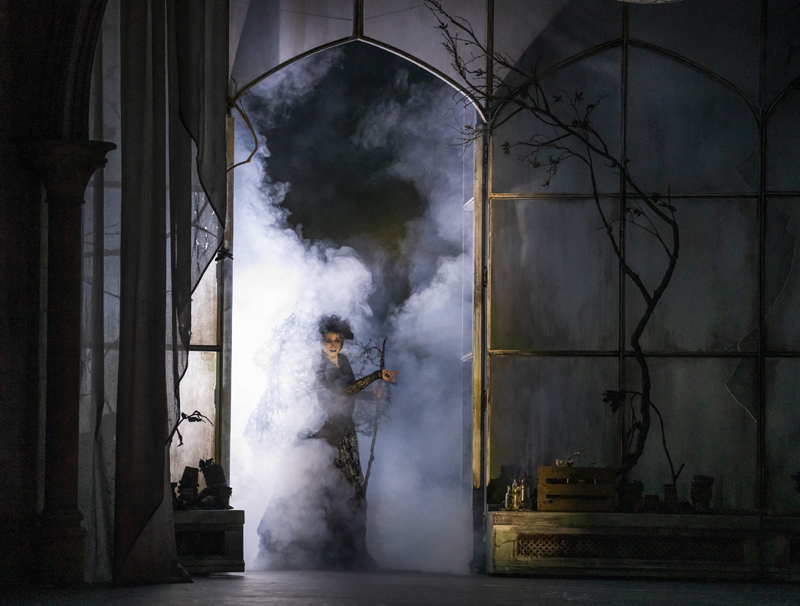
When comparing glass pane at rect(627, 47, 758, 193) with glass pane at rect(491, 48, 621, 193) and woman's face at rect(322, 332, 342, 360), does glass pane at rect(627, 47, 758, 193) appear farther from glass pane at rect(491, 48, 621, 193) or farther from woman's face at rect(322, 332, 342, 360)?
woman's face at rect(322, 332, 342, 360)

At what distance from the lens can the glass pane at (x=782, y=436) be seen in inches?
219

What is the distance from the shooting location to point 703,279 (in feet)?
18.8

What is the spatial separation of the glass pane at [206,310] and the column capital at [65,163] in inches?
55.4

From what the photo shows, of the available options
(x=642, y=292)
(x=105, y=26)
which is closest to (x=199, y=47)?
(x=105, y=26)

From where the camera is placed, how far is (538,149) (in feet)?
19.0

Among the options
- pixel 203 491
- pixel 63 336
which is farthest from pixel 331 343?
pixel 63 336

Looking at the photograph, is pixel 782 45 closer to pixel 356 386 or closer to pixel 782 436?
pixel 782 436

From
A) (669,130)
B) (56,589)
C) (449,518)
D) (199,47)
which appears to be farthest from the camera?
(449,518)

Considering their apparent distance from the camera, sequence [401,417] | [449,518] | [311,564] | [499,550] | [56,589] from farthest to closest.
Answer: [401,417] → [449,518] → [311,564] → [499,550] → [56,589]

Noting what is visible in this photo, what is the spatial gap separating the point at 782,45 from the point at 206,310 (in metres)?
3.59

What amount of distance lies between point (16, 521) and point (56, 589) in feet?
1.13

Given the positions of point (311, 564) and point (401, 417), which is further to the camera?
point (401, 417)

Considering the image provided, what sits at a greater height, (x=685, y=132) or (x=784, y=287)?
(x=685, y=132)

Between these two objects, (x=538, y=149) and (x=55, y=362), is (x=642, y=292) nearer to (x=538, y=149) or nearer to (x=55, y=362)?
(x=538, y=149)
